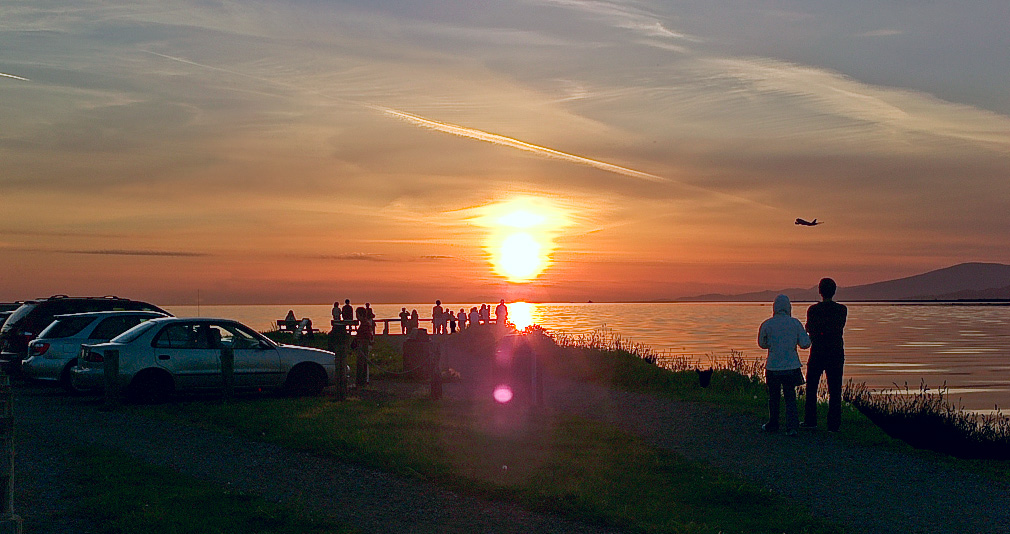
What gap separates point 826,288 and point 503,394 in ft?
23.5

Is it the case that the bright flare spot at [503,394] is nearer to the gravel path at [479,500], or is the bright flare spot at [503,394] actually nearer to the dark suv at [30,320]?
the gravel path at [479,500]

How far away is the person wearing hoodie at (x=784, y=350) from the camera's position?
13273 millimetres

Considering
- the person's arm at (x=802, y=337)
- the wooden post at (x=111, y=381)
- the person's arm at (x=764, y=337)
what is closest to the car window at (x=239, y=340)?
the wooden post at (x=111, y=381)

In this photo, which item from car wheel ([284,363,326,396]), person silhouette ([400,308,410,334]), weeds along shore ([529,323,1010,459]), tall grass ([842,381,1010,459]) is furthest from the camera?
person silhouette ([400,308,410,334])

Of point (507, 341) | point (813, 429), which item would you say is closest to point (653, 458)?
point (813, 429)

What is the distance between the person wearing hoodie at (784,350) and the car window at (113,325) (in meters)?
13.4

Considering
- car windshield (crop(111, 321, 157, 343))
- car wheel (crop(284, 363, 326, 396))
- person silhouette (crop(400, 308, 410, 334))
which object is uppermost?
person silhouette (crop(400, 308, 410, 334))

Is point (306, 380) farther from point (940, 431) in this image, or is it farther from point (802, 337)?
point (940, 431)

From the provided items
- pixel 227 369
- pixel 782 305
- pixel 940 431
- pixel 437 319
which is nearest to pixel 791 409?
pixel 782 305

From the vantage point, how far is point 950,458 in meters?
12.0

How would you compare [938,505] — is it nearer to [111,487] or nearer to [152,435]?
[111,487]

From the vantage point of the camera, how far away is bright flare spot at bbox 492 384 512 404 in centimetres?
1759

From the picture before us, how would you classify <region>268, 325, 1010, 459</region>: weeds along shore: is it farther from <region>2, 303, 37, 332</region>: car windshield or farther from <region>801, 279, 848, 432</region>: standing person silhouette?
<region>2, 303, 37, 332</region>: car windshield

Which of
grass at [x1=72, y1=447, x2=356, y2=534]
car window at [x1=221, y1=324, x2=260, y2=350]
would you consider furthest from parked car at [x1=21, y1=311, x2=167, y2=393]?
grass at [x1=72, y1=447, x2=356, y2=534]
